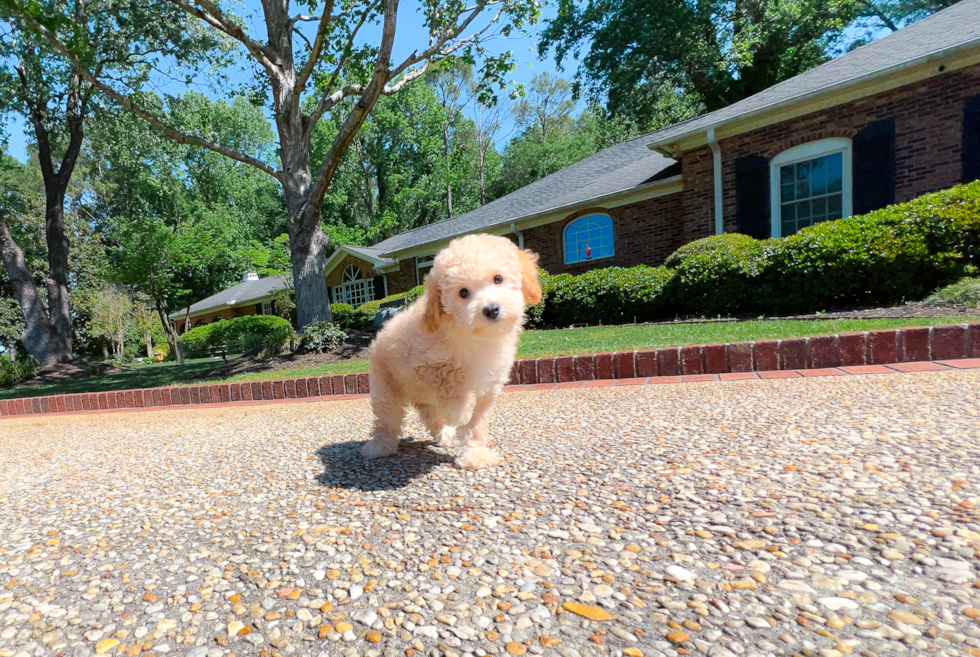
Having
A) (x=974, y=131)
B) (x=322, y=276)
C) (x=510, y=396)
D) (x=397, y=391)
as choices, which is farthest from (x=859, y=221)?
(x=322, y=276)

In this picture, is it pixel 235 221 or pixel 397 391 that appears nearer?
pixel 397 391

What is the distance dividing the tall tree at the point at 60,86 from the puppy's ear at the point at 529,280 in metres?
12.7

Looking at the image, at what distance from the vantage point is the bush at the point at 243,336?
9.84 meters

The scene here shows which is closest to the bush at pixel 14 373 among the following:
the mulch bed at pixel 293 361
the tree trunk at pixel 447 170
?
the mulch bed at pixel 293 361

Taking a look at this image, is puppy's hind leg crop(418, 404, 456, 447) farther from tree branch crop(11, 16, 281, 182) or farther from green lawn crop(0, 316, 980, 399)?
tree branch crop(11, 16, 281, 182)

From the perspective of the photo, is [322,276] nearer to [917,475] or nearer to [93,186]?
[917,475]

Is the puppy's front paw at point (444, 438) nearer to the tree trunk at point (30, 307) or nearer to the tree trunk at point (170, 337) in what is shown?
the tree trunk at point (30, 307)

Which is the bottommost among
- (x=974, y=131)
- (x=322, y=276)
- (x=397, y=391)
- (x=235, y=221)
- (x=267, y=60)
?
(x=397, y=391)

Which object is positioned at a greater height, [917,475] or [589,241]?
[589,241]

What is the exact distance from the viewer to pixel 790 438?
251 centimetres

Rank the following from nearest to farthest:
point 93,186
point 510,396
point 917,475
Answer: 1. point 917,475
2. point 510,396
3. point 93,186

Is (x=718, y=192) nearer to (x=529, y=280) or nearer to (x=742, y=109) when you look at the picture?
(x=742, y=109)

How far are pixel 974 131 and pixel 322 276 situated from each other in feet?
41.4

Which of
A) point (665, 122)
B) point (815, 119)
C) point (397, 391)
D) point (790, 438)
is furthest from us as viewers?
point (665, 122)
